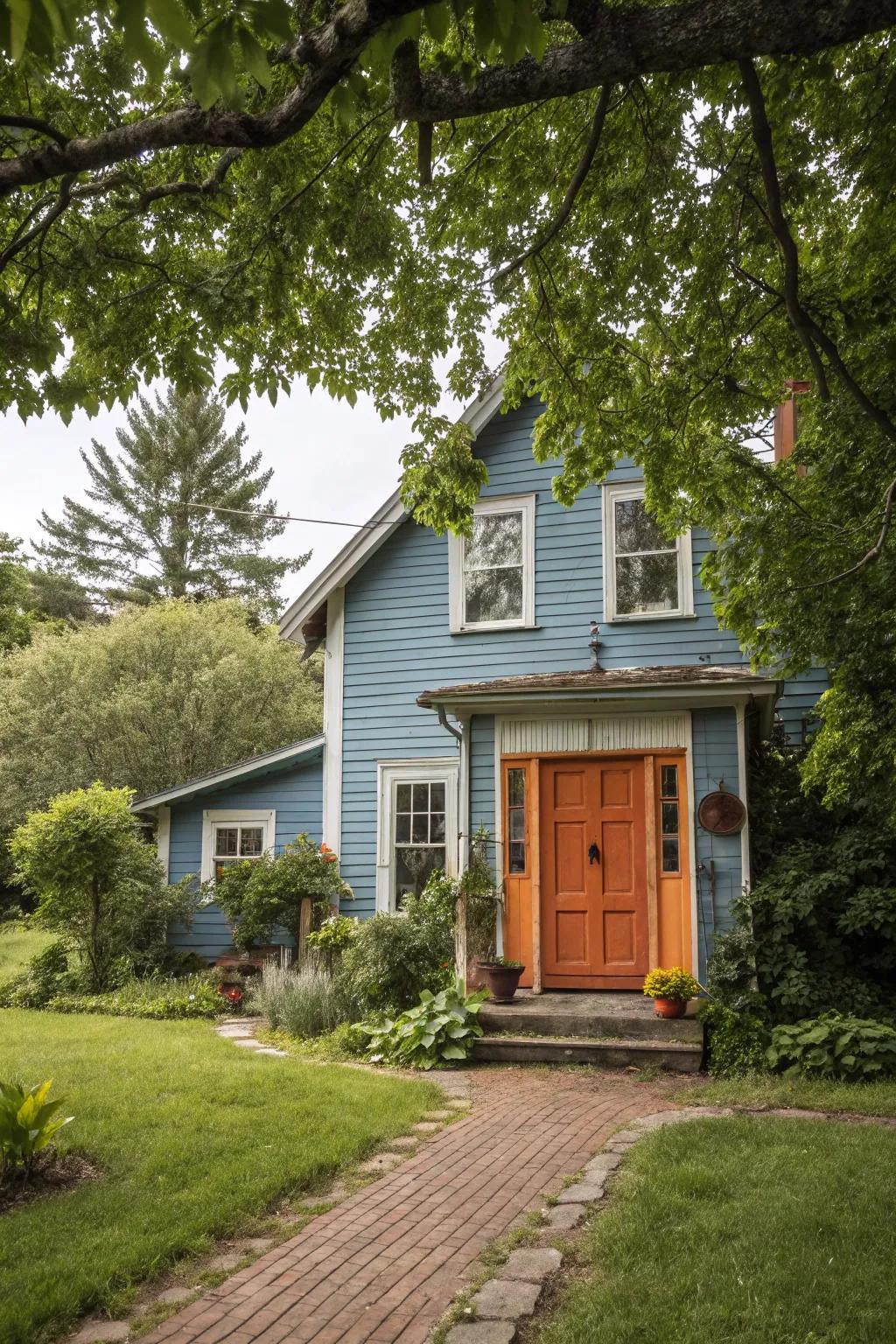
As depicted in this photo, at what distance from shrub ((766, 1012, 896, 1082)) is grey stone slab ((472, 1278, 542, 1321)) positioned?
15.2 ft

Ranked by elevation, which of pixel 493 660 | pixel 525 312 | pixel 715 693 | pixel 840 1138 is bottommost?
pixel 840 1138

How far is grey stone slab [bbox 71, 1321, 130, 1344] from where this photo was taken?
353 centimetres

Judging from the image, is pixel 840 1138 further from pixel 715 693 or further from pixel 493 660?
pixel 493 660

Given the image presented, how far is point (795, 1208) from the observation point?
4.67 meters

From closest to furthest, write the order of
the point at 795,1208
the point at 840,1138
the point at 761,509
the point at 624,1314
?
the point at 624,1314
the point at 795,1208
the point at 840,1138
the point at 761,509

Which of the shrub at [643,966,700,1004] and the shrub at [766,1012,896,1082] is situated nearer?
the shrub at [766,1012,896,1082]

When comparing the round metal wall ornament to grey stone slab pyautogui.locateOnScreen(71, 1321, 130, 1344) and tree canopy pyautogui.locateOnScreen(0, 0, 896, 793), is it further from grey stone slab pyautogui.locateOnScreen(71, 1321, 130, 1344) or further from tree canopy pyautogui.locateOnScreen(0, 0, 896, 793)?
grey stone slab pyautogui.locateOnScreen(71, 1321, 130, 1344)

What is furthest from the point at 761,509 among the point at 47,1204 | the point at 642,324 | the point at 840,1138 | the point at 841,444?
the point at 47,1204

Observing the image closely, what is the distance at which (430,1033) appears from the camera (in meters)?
8.83

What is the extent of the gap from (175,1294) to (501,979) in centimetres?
591

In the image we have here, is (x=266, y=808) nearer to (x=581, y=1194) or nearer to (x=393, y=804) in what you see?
(x=393, y=804)

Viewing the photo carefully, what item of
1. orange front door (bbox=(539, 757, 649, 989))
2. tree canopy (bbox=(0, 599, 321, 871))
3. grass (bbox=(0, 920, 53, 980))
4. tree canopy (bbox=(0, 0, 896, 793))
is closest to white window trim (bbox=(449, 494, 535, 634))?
orange front door (bbox=(539, 757, 649, 989))

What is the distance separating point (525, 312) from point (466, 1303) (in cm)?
616

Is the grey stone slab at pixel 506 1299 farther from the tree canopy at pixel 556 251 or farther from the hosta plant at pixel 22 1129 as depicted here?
the tree canopy at pixel 556 251
